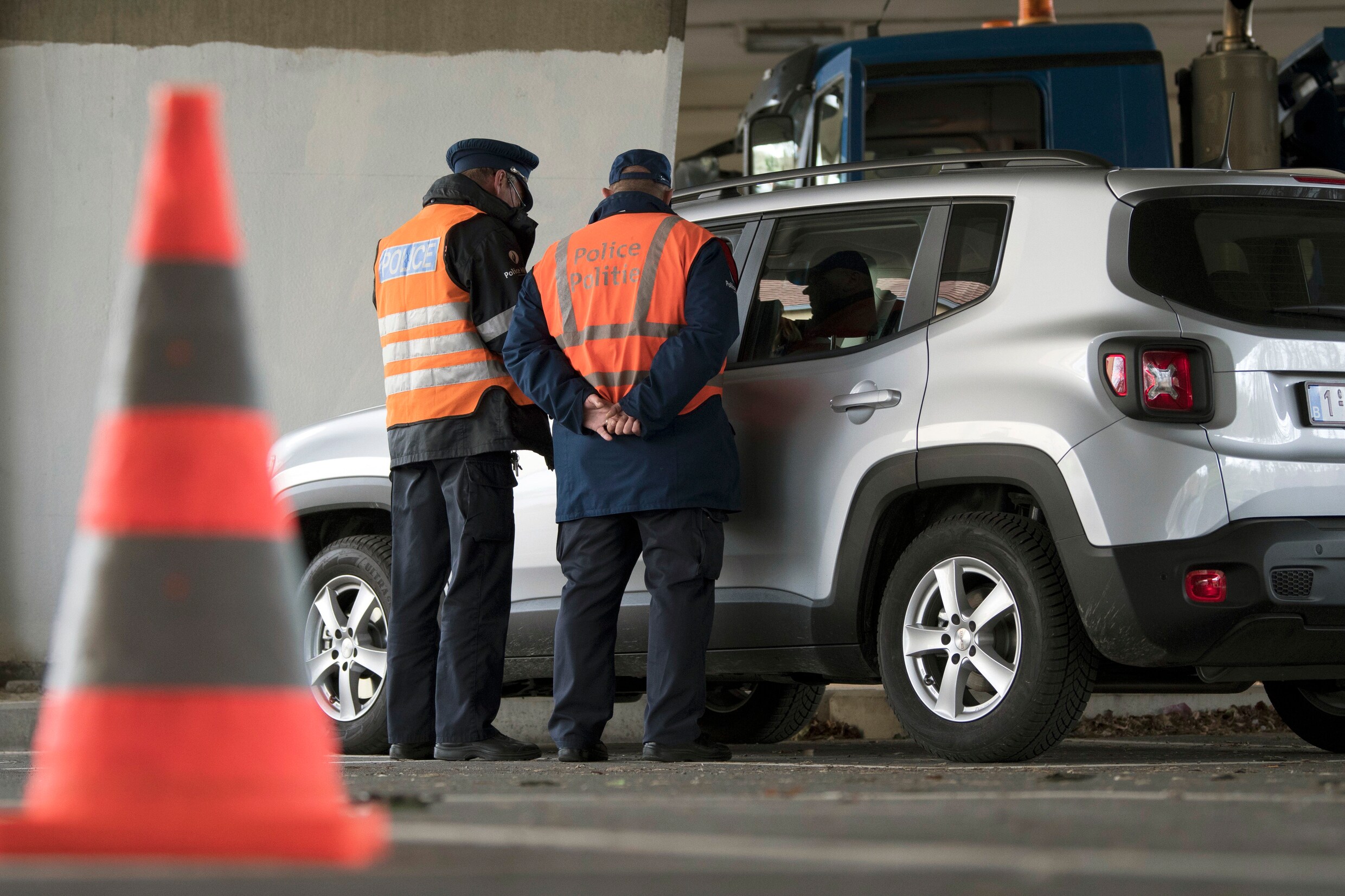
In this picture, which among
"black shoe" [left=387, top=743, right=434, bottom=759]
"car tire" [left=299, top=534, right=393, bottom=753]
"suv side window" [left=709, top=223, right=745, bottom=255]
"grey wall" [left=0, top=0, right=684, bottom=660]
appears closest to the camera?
"black shoe" [left=387, top=743, right=434, bottom=759]

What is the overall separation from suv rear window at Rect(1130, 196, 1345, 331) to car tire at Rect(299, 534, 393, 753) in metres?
2.74

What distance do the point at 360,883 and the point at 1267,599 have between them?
2.81 metres

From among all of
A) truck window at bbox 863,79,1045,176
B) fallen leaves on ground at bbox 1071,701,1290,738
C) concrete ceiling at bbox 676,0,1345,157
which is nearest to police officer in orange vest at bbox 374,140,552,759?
fallen leaves on ground at bbox 1071,701,1290,738

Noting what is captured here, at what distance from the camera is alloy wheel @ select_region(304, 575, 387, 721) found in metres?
5.97

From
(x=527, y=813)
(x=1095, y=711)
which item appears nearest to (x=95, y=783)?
(x=527, y=813)

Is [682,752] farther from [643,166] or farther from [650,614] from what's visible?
[643,166]

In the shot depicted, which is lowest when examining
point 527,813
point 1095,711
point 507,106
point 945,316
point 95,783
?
point 1095,711

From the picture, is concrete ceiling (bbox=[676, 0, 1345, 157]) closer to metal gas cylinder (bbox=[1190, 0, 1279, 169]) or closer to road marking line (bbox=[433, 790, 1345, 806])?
metal gas cylinder (bbox=[1190, 0, 1279, 169])

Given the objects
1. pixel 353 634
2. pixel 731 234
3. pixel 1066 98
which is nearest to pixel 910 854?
pixel 731 234

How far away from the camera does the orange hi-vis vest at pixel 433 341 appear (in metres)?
5.33

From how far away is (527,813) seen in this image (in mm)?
3098

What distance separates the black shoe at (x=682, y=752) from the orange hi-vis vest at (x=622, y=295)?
3.32 ft

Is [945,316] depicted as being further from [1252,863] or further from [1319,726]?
[1252,863]

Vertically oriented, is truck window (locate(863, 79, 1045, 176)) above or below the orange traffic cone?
above
